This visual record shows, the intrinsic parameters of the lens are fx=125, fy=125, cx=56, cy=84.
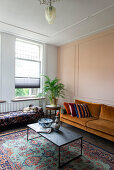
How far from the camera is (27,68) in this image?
471 cm

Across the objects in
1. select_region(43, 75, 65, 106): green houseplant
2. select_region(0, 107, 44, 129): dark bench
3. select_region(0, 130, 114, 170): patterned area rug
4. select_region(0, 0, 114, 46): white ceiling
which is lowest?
select_region(0, 130, 114, 170): patterned area rug

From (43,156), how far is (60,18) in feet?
10.2

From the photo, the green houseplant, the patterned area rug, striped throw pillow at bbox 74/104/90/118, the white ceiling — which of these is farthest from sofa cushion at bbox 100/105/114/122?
the white ceiling

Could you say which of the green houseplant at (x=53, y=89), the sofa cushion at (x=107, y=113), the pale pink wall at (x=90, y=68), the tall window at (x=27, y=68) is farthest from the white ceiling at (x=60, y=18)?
the sofa cushion at (x=107, y=113)

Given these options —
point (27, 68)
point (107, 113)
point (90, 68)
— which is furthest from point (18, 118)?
point (90, 68)

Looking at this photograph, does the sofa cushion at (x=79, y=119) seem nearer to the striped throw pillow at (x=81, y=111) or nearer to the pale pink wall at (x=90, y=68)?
the striped throw pillow at (x=81, y=111)

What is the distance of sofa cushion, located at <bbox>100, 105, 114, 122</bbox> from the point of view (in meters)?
3.13

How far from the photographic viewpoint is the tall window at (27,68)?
4.47 m

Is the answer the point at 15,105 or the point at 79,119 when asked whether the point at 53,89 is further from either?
the point at 79,119

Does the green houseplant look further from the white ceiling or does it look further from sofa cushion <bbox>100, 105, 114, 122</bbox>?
sofa cushion <bbox>100, 105, 114, 122</bbox>

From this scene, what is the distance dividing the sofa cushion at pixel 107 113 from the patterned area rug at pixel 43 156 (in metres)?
0.87

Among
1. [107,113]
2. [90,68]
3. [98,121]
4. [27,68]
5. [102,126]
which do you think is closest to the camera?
[102,126]

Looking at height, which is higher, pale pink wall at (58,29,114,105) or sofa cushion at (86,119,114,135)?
pale pink wall at (58,29,114,105)

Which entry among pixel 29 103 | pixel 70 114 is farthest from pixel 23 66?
pixel 70 114
